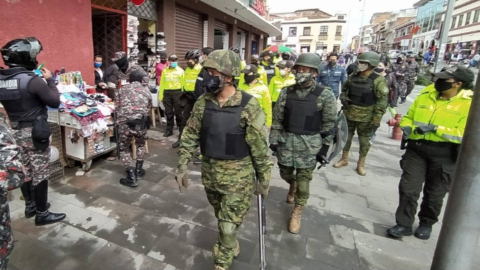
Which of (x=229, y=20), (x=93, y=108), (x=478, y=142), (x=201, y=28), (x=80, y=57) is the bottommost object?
(x=93, y=108)

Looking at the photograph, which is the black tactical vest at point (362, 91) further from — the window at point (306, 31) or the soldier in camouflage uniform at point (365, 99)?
the window at point (306, 31)

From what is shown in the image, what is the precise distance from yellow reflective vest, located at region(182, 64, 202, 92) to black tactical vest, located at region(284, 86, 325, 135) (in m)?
2.89

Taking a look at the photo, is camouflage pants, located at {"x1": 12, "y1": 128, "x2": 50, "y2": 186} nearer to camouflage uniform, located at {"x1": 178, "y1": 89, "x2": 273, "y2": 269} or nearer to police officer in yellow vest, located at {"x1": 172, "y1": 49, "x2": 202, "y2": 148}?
camouflage uniform, located at {"x1": 178, "y1": 89, "x2": 273, "y2": 269}

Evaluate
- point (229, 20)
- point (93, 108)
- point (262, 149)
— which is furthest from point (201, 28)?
point (262, 149)

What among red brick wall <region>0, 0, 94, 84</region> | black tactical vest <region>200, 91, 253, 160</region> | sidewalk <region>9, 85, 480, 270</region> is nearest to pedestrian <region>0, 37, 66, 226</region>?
sidewalk <region>9, 85, 480, 270</region>

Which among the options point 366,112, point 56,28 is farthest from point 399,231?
point 56,28

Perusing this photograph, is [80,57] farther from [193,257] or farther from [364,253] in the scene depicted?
[364,253]

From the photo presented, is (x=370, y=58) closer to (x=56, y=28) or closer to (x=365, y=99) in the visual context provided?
(x=365, y=99)

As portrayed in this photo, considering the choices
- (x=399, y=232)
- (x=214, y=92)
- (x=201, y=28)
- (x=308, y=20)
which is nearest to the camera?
(x=214, y=92)

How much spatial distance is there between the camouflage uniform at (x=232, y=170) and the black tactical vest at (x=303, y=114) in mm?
884

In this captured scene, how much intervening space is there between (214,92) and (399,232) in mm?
2595

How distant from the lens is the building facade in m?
55.7

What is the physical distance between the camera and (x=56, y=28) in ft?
16.1

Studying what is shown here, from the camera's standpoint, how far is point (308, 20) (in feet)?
190
